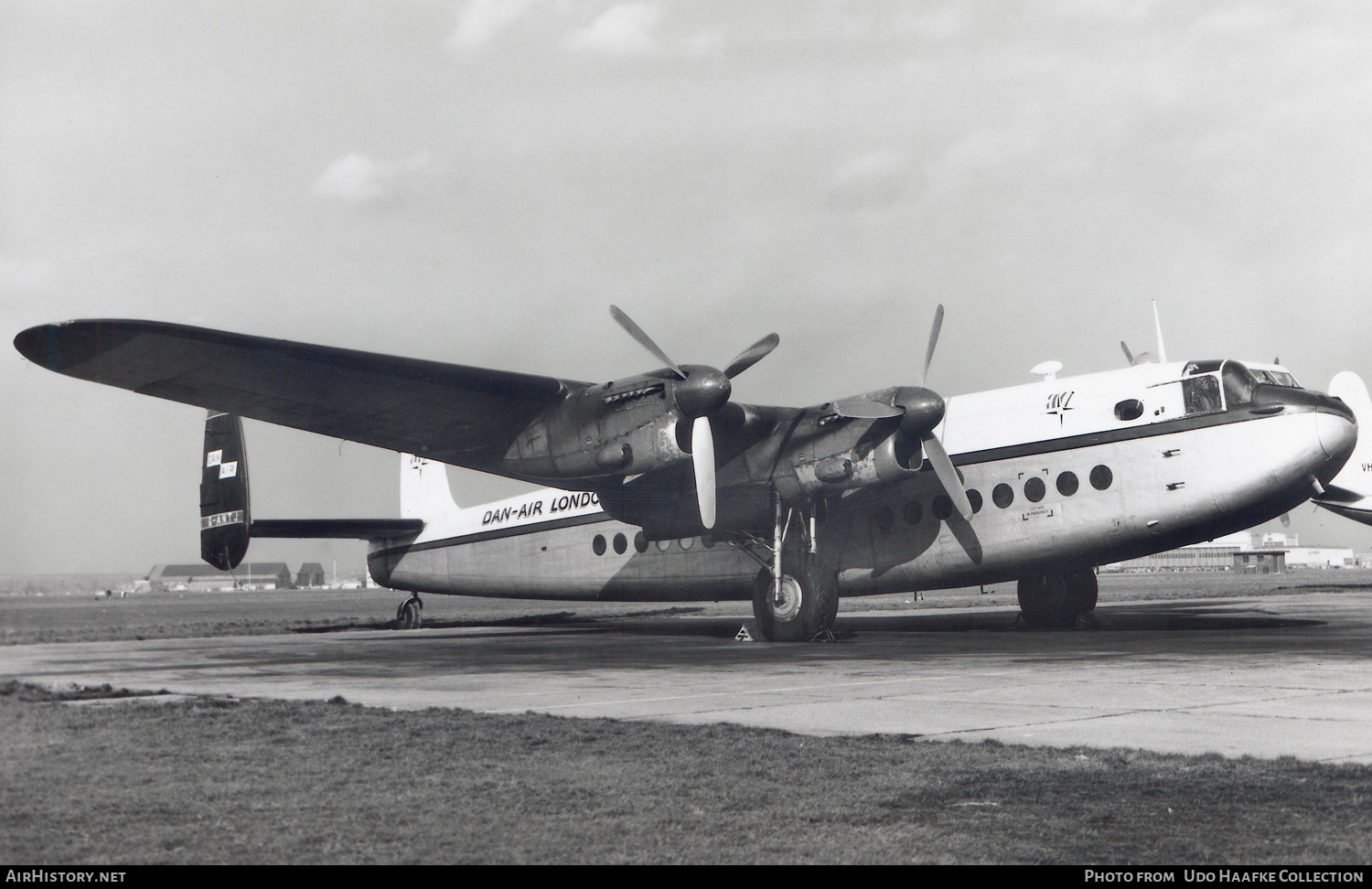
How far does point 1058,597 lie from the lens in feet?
67.5

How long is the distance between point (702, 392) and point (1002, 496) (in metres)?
5.23

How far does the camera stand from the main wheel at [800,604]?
59.2 feet

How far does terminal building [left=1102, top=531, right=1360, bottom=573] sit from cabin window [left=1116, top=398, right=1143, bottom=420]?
84.5 m

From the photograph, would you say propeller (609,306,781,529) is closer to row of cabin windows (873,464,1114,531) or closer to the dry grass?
row of cabin windows (873,464,1114,531)

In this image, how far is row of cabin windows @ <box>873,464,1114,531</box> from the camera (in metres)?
17.6

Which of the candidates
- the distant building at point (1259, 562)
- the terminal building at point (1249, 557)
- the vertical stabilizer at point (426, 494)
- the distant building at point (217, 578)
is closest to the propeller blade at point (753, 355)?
the vertical stabilizer at point (426, 494)

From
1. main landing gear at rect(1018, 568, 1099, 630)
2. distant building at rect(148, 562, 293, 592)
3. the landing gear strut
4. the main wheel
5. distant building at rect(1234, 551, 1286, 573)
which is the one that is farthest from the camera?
distant building at rect(148, 562, 293, 592)

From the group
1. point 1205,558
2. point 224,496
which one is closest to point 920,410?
point 224,496

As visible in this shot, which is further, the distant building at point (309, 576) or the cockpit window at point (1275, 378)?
the distant building at point (309, 576)

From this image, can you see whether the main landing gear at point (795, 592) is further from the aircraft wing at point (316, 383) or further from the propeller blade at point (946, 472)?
the aircraft wing at point (316, 383)

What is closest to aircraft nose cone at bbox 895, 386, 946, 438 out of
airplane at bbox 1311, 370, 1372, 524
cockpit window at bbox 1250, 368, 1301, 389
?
cockpit window at bbox 1250, 368, 1301, 389

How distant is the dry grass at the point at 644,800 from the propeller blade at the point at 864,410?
32.9 feet

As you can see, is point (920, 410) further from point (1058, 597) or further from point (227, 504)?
point (227, 504)
